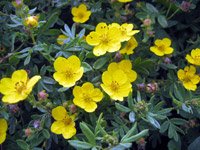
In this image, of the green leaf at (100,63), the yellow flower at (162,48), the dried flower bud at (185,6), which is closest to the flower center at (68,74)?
the green leaf at (100,63)

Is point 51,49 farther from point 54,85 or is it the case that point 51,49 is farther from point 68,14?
point 68,14

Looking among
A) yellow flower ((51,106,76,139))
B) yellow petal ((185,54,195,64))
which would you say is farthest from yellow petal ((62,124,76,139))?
yellow petal ((185,54,195,64))

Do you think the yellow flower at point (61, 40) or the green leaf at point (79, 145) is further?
the yellow flower at point (61, 40)

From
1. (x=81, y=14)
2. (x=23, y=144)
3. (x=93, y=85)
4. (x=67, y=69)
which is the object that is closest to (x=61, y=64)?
(x=67, y=69)

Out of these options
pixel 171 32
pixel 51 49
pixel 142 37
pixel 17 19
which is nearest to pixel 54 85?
pixel 51 49

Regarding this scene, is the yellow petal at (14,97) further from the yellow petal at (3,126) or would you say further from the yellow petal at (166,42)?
the yellow petal at (166,42)

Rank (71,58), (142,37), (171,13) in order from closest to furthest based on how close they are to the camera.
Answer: (71,58) → (142,37) → (171,13)

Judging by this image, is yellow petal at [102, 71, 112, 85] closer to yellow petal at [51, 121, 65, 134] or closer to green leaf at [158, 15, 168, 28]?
yellow petal at [51, 121, 65, 134]

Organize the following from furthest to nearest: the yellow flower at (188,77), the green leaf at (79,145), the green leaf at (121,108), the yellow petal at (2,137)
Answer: the yellow flower at (188,77) < the yellow petal at (2,137) < the green leaf at (121,108) < the green leaf at (79,145)
